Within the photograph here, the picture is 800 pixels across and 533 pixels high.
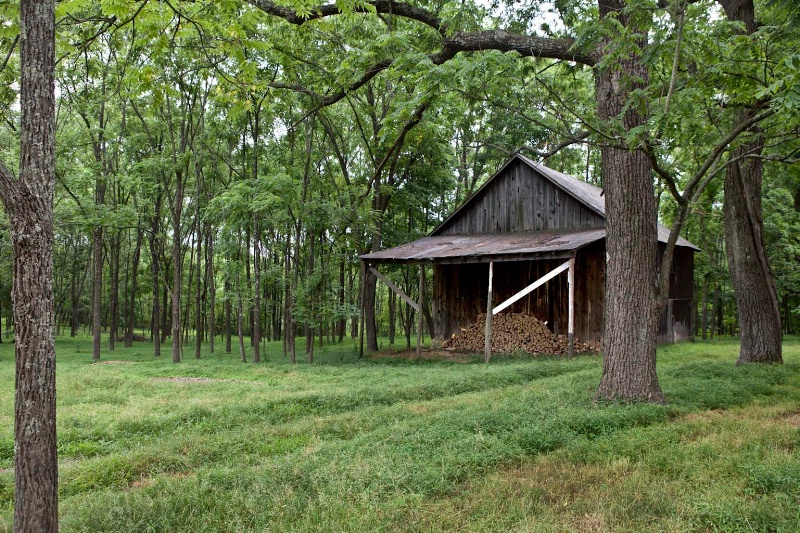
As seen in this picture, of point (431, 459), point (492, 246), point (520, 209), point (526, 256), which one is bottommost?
point (431, 459)

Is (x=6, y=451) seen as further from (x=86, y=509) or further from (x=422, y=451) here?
(x=422, y=451)

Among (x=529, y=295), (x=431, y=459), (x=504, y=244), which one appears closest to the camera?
(x=431, y=459)

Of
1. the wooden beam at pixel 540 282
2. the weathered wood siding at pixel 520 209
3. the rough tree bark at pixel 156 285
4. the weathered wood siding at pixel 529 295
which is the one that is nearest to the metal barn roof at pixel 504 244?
the weathered wood siding at pixel 520 209

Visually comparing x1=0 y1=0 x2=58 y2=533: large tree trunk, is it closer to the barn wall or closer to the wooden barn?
the wooden barn

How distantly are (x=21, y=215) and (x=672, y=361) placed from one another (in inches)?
623

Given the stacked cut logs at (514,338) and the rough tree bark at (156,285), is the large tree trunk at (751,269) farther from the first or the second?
the rough tree bark at (156,285)

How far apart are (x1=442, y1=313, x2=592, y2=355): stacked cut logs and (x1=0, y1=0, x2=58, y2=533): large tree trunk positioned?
1666 cm

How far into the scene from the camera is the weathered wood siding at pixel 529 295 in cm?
1855

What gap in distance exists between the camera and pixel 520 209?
69.5 ft

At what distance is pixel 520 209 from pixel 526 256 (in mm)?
5047

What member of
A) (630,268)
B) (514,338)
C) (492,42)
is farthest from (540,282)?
(492,42)

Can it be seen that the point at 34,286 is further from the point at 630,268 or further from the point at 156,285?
the point at 156,285

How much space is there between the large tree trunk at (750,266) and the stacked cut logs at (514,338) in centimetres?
574

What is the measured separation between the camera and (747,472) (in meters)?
5.07
